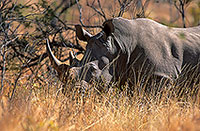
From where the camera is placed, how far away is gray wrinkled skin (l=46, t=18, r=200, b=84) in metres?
4.43

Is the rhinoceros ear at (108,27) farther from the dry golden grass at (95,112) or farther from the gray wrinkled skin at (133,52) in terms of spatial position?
the dry golden grass at (95,112)

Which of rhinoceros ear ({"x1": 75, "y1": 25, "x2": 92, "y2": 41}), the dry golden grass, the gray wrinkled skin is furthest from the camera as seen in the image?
rhinoceros ear ({"x1": 75, "y1": 25, "x2": 92, "y2": 41})

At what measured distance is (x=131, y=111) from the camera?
409 cm

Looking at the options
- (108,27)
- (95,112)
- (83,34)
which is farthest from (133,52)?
(95,112)

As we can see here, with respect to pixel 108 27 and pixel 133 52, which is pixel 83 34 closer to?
pixel 108 27

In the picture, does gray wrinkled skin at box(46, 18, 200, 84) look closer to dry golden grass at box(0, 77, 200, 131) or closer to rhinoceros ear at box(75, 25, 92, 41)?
rhinoceros ear at box(75, 25, 92, 41)

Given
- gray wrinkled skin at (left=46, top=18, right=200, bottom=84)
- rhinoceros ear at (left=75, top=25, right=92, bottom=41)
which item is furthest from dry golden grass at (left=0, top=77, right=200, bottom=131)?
rhinoceros ear at (left=75, top=25, right=92, bottom=41)

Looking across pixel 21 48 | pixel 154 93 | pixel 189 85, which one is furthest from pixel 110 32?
pixel 21 48

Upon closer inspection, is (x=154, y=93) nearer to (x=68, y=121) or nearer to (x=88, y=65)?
(x=88, y=65)

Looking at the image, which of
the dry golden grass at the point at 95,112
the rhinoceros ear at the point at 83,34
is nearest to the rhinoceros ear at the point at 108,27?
the rhinoceros ear at the point at 83,34

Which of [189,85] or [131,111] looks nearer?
[131,111]

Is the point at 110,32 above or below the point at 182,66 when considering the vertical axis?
above

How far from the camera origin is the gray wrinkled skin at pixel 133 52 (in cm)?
443

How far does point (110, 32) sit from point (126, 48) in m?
0.29
